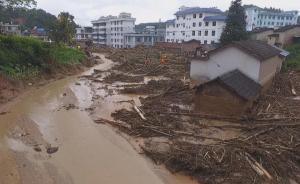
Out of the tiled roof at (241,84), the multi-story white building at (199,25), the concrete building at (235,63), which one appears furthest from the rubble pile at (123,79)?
the multi-story white building at (199,25)

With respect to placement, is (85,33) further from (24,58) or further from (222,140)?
(222,140)

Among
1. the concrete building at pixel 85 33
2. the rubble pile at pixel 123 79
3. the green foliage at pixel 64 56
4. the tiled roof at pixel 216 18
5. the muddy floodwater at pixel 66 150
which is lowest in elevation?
the muddy floodwater at pixel 66 150

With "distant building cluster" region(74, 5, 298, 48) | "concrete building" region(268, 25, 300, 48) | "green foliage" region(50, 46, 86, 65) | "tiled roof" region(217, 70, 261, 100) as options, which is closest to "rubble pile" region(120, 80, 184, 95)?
"tiled roof" region(217, 70, 261, 100)

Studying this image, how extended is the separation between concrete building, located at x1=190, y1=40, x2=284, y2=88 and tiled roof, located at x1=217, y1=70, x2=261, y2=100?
0.66 meters

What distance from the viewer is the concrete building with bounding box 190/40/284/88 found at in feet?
73.4

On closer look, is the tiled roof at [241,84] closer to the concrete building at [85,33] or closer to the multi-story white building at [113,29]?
the multi-story white building at [113,29]

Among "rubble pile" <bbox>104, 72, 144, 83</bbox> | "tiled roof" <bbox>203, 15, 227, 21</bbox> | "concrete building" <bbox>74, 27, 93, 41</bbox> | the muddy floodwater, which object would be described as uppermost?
"tiled roof" <bbox>203, 15, 227, 21</bbox>

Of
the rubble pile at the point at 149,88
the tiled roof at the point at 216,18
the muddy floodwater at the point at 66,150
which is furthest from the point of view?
the tiled roof at the point at 216,18

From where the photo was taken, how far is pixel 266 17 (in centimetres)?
8762

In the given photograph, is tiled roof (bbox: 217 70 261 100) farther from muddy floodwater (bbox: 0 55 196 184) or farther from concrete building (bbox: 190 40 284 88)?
muddy floodwater (bbox: 0 55 196 184)

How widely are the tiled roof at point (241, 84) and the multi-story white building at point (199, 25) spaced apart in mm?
45411

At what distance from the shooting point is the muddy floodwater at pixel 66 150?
495 inches

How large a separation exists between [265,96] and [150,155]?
13.6 metres

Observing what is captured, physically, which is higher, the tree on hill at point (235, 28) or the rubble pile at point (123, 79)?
the tree on hill at point (235, 28)
